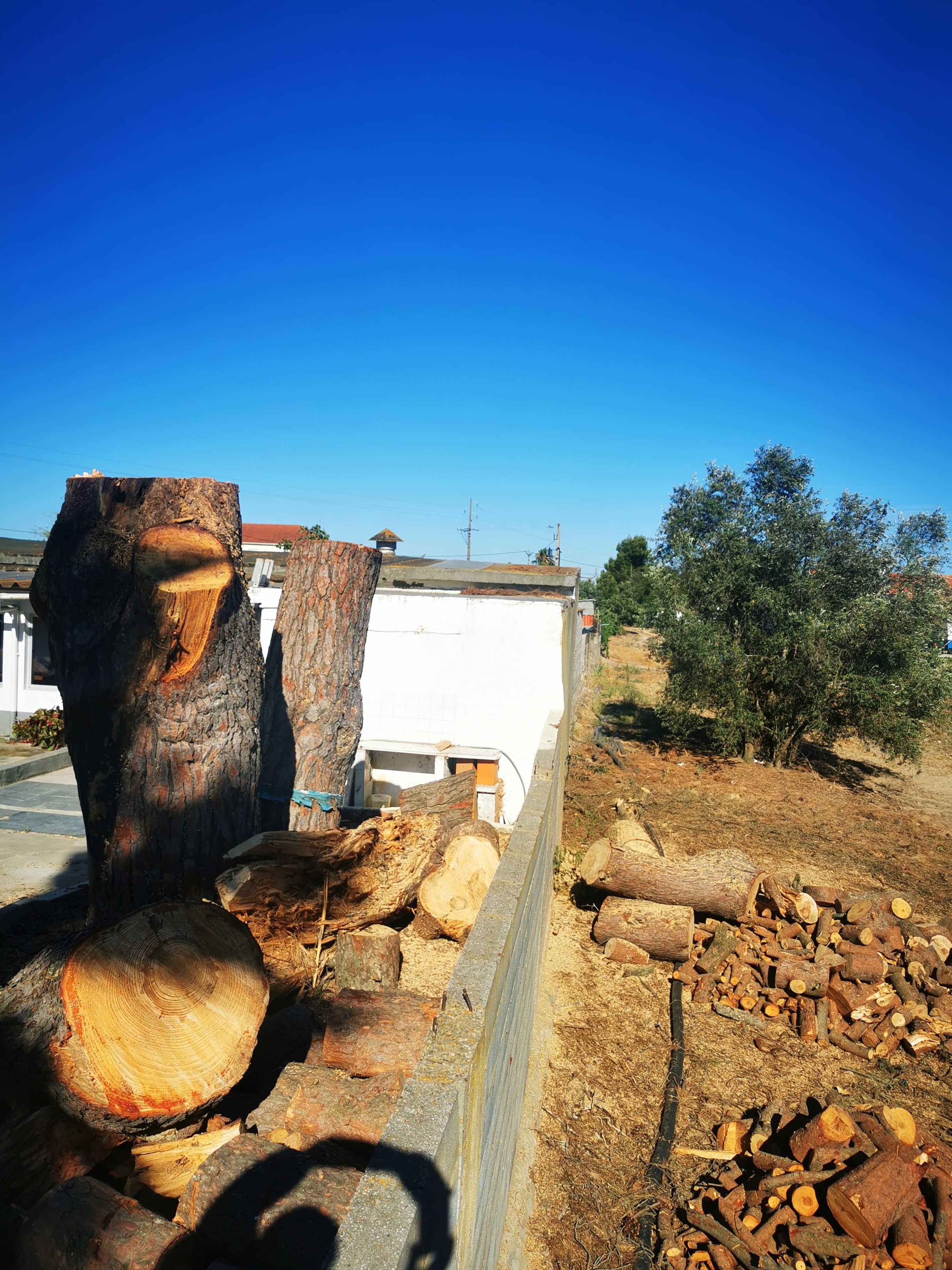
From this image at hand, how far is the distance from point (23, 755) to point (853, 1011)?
11.7 meters

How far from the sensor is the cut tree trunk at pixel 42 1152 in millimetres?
2295

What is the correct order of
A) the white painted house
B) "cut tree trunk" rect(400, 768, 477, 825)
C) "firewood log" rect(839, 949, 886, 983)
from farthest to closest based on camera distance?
1. the white painted house
2. "cut tree trunk" rect(400, 768, 477, 825)
3. "firewood log" rect(839, 949, 886, 983)

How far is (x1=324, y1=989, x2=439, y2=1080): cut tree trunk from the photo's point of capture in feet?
10.4

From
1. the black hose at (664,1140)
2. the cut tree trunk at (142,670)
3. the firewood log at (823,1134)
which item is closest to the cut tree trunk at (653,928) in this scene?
the black hose at (664,1140)

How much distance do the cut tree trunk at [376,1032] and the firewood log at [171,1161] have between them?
68 cm

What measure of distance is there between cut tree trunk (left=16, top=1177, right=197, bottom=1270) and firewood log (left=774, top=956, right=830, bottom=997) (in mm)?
4816

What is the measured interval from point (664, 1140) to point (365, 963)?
6.17ft

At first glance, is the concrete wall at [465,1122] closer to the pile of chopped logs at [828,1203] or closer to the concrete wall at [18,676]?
the pile of chopped logs at [828,1203]

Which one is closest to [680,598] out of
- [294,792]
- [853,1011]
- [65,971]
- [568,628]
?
[568,628]

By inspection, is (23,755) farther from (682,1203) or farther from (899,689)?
(899,689)

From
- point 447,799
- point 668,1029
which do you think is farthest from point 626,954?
point 447,799

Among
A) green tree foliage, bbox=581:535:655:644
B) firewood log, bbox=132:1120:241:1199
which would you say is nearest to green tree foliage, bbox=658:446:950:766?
firewood log, bbox=132:1120:241:1199

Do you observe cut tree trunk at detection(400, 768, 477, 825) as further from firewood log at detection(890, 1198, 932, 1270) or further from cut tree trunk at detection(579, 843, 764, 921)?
firewood log at detection(890, 1198, 932, 1270)

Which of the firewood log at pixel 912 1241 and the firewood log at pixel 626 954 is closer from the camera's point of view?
the firewood log at pixel 912 1241
